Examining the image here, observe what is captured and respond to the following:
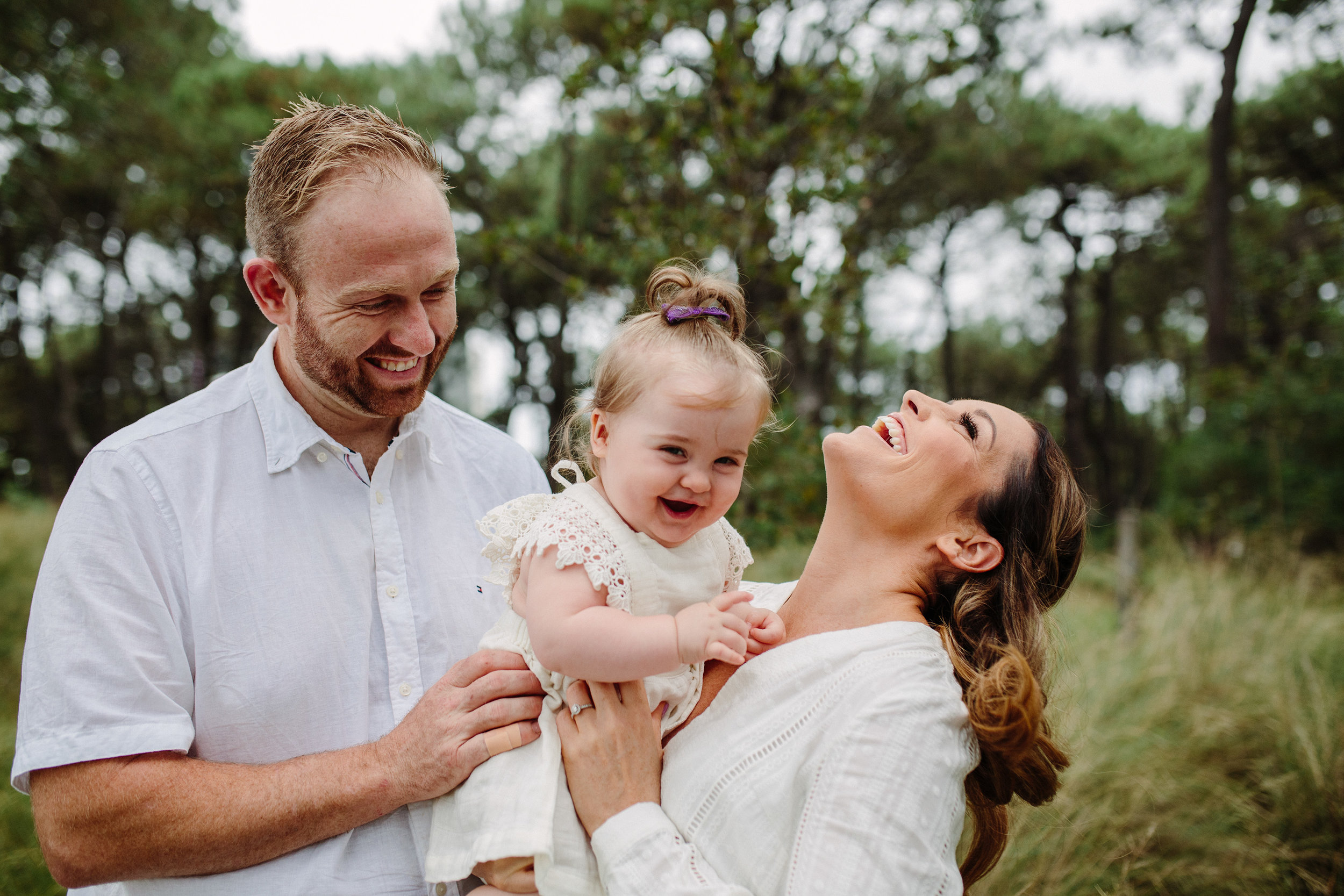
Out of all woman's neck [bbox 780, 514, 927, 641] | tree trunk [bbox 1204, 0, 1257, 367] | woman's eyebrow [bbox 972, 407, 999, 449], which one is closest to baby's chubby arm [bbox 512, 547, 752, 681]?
woman's neck [bbox 780, 514, 927, 641]

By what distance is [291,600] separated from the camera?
5.98ft

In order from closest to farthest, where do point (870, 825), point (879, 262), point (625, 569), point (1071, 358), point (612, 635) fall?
point (870, 825), point (612, 635), point (625, 569), point (879, 262), point (1071, 358)

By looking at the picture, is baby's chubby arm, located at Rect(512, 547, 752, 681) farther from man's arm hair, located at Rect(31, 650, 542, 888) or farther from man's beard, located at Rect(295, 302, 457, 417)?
man's beard, located at Rect(295, 302, 457, 417)

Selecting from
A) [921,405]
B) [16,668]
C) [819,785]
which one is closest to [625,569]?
[819,785]

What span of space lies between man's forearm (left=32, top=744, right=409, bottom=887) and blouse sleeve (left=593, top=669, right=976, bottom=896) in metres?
0.58

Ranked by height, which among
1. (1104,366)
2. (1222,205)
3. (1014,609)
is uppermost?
(1222,205)

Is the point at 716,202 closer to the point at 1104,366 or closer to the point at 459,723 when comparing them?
the point at 459,723

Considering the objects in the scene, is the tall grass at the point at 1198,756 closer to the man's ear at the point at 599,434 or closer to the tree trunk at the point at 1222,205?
the man's ear at the point at 599,434

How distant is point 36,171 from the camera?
1184 cm

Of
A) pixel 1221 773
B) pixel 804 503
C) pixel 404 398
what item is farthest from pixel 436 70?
pixel 1221 773

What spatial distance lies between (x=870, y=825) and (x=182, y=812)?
134 centimetres

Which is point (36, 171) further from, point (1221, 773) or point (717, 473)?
point (1221, 773)

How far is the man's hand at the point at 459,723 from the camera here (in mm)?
1721

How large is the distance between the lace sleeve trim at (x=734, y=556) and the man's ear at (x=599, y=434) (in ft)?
1.24
